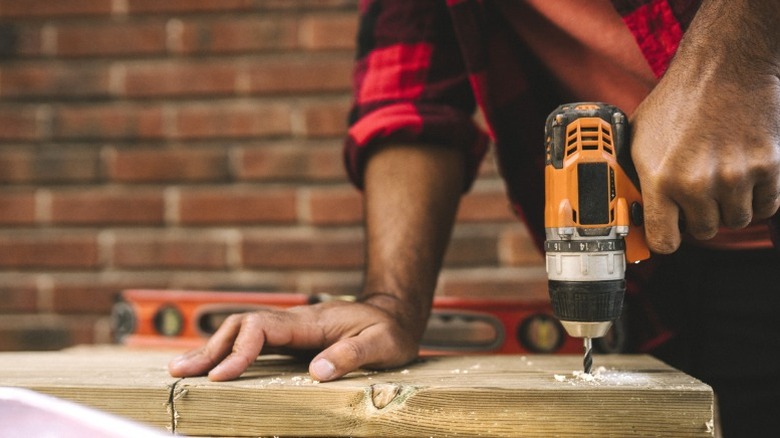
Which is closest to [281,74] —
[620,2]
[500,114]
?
[500,114]

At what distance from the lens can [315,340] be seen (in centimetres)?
85

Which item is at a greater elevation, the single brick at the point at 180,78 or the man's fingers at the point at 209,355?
the single brick at the point at 180,78

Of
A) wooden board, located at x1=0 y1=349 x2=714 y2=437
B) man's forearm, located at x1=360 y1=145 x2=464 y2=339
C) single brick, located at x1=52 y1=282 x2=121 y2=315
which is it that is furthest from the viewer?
single brick, located at x1=52 y1=282 x2=121 y2=315

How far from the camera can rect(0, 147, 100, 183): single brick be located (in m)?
1.64

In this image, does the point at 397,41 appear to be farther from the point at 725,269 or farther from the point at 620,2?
the point at 725,269

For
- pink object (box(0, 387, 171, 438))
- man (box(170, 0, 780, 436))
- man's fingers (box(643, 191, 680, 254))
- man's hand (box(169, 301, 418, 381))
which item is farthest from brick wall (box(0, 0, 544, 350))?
pink object (box(0, 387, 171, 438))

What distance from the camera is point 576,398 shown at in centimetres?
68

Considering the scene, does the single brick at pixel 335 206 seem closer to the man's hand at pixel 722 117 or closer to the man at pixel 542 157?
the man at pixel 542 157

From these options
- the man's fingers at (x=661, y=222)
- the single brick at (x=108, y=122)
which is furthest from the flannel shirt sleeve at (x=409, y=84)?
the single brick at (x=108, y=122)

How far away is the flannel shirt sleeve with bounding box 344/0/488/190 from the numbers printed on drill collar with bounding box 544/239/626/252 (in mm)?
355

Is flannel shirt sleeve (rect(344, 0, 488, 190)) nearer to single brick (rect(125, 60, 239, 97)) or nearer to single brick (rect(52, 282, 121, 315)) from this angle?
single brick (rect(125, 60, 239, 97))

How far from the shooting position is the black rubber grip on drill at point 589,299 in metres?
0.72

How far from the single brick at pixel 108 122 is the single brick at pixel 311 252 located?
390 millimetres

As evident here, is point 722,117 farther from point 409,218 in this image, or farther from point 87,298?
point 87,298
